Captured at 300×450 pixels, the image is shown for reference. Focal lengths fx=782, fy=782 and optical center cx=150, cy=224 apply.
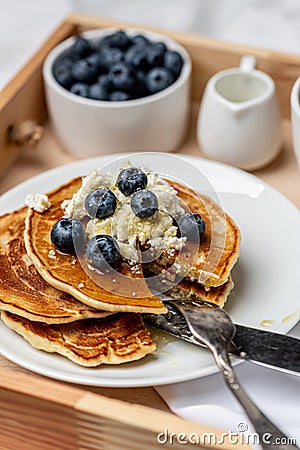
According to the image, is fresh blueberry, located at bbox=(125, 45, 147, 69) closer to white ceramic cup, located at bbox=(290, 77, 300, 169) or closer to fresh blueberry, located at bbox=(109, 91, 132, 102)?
fresh blueberry, located at bbox=(109, 91, 132, 102)

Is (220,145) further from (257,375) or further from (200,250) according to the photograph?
(257,375)

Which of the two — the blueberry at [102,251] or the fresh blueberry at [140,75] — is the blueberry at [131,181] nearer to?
the blueberry at [102,251]

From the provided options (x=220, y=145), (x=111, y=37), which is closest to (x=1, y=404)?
(x=220, y=145)

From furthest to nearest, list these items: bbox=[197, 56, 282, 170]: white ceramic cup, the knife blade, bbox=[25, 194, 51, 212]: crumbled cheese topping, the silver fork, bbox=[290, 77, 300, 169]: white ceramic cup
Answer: bbox=[197, 56, 282, 170]: white ceramic cup → bbox=[290, 77, 300, 169]: white ceramic cup → bbox=[25, 194, 51, 212]: crumbled cheese topping → the knife blade → the silver fork

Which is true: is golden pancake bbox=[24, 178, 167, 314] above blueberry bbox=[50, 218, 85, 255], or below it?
below

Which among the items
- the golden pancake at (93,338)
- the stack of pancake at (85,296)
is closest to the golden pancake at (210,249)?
the stack of pancake at (85,296)

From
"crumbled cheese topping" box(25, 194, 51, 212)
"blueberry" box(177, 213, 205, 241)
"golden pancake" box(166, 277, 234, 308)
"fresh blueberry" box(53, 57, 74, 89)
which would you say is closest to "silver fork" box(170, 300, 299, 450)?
"golden pancake" box(166, 277, 234, 308)

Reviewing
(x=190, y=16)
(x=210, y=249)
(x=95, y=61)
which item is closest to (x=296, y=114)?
(x=210, y=249)
